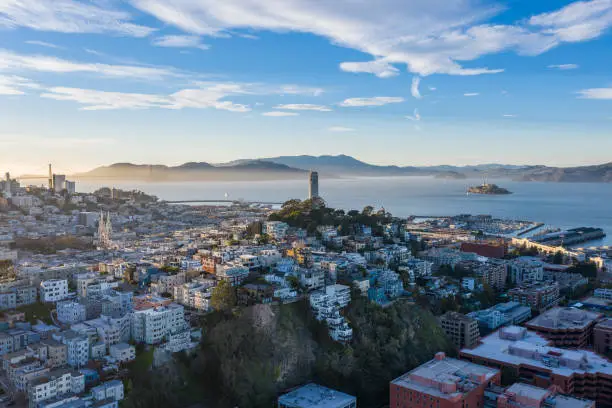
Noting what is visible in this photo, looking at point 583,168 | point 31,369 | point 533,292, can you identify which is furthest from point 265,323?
point 583,168

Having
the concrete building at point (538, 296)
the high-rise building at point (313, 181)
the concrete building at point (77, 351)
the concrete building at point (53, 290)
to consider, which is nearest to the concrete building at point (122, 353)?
the concrete building at point (77, 351)

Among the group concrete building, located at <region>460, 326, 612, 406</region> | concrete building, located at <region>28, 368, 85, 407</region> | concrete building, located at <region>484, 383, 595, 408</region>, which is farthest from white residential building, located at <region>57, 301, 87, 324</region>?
concrete building, located at <region>484, 383, 595, 408</region>

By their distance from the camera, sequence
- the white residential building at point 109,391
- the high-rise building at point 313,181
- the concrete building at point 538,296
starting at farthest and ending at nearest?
the high-rise building at point 313,181 < the concrete building at point 538,296 < the white residential building at point 109,391

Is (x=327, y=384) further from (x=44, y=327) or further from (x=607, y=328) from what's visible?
(x=607, y=328)

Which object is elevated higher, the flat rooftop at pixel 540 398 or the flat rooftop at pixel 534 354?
the flat rooftop at pixel 540 398

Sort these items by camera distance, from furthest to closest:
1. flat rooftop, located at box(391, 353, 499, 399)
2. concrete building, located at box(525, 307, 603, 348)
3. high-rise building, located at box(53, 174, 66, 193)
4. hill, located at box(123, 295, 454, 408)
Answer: high-rise building, located at box(53, 174, 66, 193), concrete building, located at box(525, 307, 603, 348), hill, located at box(123, 295, 454, 408), flat rooftop, located at box(391, 353, 499, 399)

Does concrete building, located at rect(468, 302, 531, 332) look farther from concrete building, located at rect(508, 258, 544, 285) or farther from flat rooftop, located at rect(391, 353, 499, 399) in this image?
flat rooftop, located at rect(391, 353, 499, 399)

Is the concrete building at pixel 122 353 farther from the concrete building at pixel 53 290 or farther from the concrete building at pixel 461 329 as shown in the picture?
the concrete building at pixel 461 329

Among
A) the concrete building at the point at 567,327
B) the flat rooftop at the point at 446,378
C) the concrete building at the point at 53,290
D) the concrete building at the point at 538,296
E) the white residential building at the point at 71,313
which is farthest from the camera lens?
the concrete building at the point at 538,296
